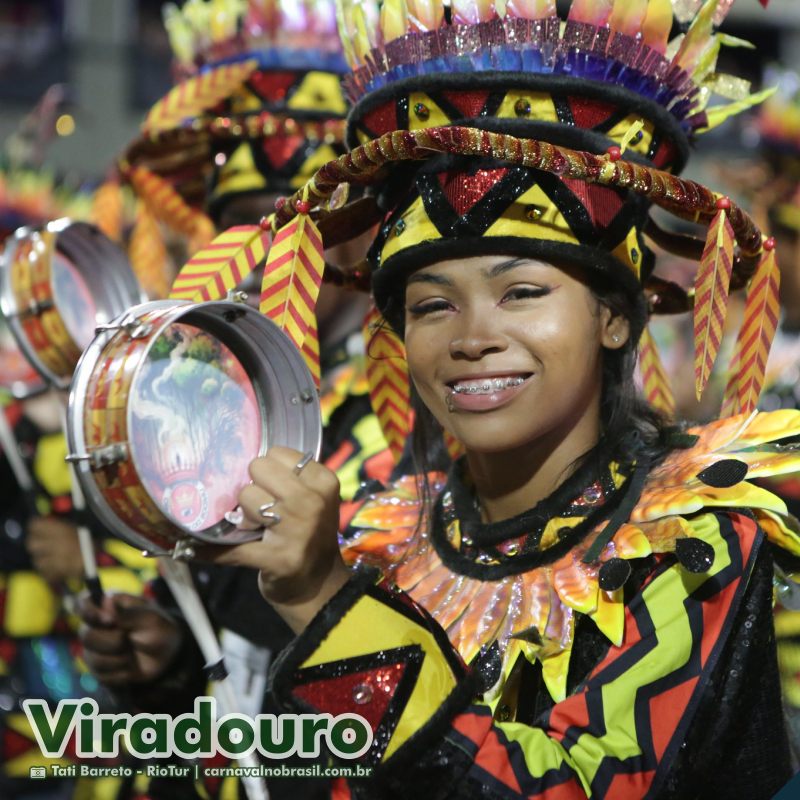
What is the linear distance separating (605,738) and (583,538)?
0.41 m

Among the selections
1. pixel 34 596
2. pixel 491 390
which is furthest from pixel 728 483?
pixel 34 596

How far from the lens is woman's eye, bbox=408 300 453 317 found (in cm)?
226

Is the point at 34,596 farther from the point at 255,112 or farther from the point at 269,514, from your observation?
the point at 269,514

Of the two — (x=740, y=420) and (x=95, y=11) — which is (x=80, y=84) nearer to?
(x=95, y=11)

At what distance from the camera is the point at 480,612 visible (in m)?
2.23

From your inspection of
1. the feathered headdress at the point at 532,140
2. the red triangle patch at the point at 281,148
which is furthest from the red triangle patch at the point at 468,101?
the red triangle patch at the point at 281,148

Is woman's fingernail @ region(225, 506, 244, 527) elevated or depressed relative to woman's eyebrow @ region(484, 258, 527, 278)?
depressed

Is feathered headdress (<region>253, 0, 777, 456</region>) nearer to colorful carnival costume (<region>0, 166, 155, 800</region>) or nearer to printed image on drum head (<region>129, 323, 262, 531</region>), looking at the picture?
printed image on drum head (<region>129, 323, 262, 531</region>)

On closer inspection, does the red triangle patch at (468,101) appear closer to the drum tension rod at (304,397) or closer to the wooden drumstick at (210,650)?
the drum tension rod at (304,397)

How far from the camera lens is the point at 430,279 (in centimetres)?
225

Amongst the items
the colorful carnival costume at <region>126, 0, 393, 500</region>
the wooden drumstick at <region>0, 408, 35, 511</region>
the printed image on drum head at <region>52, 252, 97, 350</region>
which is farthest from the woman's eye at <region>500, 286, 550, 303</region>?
the wooden drumstick at <region>0, 408, 35, 511</region>

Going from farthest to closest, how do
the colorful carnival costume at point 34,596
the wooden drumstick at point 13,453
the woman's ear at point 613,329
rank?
the colorful carnival costume at point 34,596, the wooden drumstick at point 13,453, the woman's ear at point 613,329

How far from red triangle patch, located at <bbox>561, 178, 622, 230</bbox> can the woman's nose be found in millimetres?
253

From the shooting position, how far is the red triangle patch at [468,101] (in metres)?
2.24
